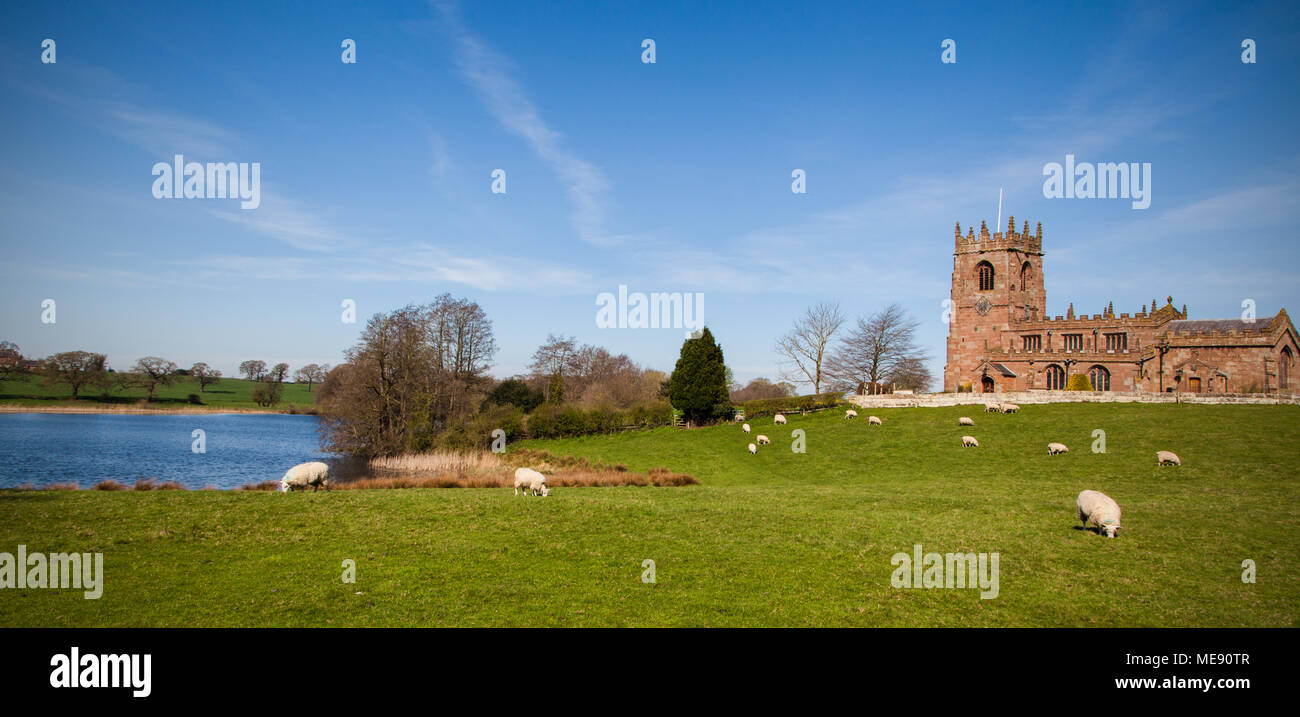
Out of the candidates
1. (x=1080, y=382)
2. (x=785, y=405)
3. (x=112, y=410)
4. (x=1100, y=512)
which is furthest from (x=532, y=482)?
(x=112, y=410)

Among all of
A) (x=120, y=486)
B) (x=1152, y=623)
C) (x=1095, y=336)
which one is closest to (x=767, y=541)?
(x=1152, y=623)

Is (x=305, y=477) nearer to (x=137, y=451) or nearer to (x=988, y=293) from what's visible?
(x=137, y=451)

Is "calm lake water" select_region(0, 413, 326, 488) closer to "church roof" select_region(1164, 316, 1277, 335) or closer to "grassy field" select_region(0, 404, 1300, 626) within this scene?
"grassy field" select_region(0, 404, 1300, 626)

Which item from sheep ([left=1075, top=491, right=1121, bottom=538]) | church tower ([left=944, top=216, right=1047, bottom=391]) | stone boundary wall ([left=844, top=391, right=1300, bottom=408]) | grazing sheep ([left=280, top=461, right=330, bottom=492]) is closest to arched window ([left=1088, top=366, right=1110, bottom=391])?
church tower ([left=944, top=216, right=1047, bottom=391])

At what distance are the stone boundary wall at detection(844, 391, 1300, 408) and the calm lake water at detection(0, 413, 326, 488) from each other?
46321mm

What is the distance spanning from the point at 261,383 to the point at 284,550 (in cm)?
11950

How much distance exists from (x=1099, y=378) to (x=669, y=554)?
210 feet

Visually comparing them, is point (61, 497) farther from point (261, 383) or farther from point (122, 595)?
point (261, 383)

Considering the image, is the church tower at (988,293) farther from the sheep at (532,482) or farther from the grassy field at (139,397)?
the grassy field at (139,397)

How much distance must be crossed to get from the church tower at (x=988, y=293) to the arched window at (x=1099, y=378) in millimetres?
8112

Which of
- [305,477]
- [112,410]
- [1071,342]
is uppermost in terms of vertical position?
[1071,342]

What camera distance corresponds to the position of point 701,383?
5738 cm

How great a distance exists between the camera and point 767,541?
46.9ft

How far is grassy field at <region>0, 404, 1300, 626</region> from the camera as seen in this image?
963cm
